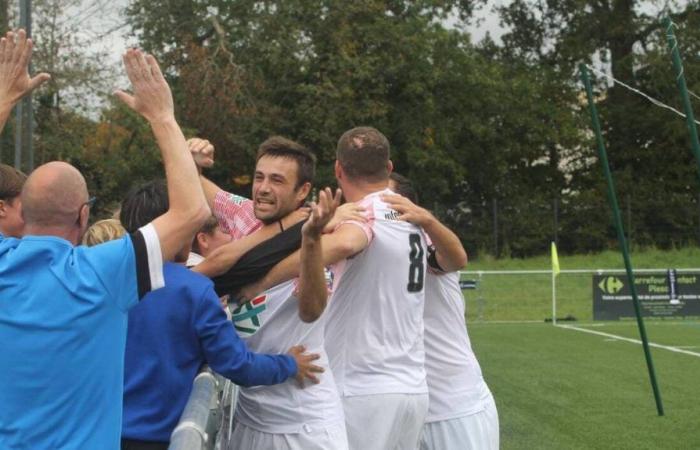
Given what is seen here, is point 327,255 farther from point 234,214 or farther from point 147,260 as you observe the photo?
point 147,260

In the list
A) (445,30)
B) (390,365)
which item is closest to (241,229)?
(390,365)

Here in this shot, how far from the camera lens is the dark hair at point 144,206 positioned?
4.16 m

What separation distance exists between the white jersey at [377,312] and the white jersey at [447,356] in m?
0.56

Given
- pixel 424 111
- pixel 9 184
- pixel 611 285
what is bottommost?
pixel 611 285

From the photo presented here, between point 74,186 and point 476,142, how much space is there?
4645cm

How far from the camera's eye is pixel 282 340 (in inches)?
176

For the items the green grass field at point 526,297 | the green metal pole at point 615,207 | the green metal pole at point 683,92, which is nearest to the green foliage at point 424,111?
the green grass field at point 526,297

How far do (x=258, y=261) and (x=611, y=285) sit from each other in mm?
26411

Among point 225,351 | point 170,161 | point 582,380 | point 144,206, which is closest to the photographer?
point 170,161

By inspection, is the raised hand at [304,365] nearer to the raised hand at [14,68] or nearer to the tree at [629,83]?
the raised hand at [14,68]

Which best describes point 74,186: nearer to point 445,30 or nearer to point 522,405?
point 522,405

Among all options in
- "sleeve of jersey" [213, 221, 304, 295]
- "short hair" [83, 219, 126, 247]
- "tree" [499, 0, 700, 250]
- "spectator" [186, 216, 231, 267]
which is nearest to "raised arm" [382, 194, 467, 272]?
"sleeve of jersey" [213, 221, 304, 295]

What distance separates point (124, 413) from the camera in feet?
13.4

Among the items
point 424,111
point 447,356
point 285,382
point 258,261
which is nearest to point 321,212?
point 258,261
